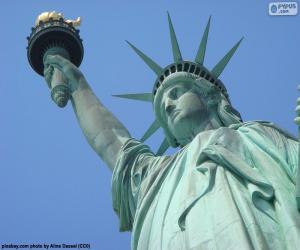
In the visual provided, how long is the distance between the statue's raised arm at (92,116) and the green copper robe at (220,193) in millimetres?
722

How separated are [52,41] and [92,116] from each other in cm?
174

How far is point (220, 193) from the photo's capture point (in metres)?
7.85

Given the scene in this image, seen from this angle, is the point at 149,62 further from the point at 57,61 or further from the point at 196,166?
the point at 196,166

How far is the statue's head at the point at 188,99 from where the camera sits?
10125 millimetres

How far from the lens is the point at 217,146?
8469 millimetres

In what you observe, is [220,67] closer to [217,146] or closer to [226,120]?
[226,120]

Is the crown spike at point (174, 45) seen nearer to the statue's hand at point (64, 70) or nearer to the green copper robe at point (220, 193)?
the statue's hand at point (64, 70)

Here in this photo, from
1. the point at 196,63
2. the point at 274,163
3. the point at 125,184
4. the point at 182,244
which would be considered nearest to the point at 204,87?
the point at 196,63

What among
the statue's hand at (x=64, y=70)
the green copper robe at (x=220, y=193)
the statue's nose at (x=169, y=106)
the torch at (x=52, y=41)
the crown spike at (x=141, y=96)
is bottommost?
the green copper robe at (x=220, y=193)

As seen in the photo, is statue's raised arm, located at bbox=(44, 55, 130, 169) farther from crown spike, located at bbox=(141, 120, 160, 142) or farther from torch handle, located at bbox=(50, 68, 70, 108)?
crown spike, located at bbox=(141, 120, 160, 142)

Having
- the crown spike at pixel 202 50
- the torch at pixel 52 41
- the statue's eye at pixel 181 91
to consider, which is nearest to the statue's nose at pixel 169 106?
the statue's eye at pixel 181 91

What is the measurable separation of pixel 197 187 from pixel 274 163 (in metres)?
0.77

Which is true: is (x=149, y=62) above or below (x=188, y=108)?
above

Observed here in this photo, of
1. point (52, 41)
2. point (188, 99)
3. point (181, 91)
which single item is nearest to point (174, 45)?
point (181, 91)
